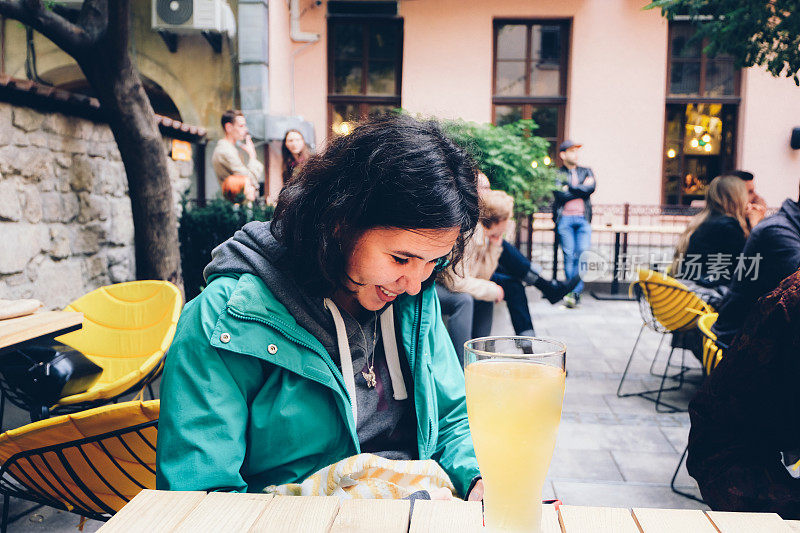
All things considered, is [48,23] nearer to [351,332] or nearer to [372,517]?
[351,332]

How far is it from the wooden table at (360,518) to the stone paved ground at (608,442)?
1.78 meters

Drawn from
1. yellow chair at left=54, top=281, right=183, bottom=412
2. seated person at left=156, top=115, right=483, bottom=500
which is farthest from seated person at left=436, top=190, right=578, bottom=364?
seated person at left=156, top=115, right=483, bottom=500

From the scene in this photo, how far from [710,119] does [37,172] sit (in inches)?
→ 405

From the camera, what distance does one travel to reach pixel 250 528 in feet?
2.72

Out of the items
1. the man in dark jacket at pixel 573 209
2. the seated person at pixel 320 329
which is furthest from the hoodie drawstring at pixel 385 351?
the man in dark jacket at pixel 573 209

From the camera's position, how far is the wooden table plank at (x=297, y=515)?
829mm

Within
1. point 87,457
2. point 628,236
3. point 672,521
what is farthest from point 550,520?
point 628,236

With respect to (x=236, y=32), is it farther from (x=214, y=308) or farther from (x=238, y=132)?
(x=214, y=308)

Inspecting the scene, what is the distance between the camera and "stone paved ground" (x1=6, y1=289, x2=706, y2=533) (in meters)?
2.79

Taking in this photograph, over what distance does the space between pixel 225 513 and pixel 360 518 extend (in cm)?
19

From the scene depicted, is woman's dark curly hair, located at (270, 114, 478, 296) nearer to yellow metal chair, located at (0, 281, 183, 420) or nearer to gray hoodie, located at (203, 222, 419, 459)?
gray hoodie, located at (203, 222, 419, 459)

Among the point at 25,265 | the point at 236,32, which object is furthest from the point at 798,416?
the point at 236,32

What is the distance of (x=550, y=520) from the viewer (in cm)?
87

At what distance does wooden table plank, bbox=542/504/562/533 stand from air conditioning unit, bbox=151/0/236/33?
27.2 feet
